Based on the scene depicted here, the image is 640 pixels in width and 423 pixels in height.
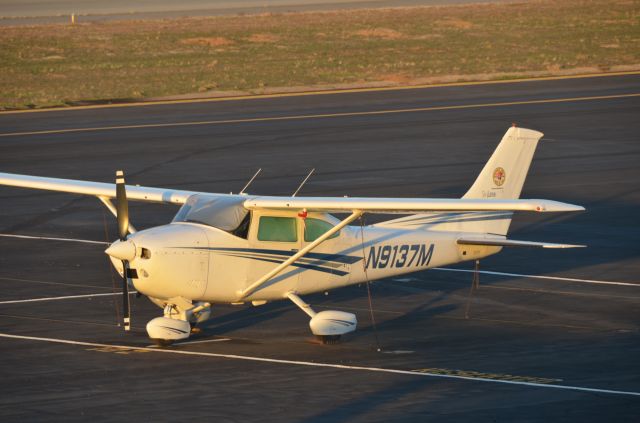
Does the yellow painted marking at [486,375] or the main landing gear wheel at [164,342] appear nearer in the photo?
the yellow painted marking at [486,375]

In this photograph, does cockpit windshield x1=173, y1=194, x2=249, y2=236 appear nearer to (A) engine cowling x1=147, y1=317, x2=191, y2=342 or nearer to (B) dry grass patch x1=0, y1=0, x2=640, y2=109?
(A) engine cowling x1=147, y1=317, x2=191, y2=342

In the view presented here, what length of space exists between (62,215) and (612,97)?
81.4 ft

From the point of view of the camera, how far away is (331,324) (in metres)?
18.1

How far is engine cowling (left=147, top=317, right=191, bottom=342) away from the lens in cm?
1781

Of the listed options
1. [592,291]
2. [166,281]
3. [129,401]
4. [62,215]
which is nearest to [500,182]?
[592,291]

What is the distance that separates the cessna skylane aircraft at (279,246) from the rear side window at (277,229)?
0.02 meters

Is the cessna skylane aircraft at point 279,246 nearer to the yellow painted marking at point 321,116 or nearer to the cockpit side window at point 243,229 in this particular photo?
the cockpit side window at point 243,229

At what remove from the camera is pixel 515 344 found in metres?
18.2

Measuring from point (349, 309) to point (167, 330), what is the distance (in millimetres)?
3771

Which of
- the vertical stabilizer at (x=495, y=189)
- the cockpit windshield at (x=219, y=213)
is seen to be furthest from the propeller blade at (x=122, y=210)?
the vertical stabilizer at (x=495, y=189)

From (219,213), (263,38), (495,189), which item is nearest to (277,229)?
(219,213)

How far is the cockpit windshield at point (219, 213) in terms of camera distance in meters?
18.0

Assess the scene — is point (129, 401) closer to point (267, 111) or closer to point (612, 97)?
point (267, 111)

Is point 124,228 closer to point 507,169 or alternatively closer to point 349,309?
point 349,309
